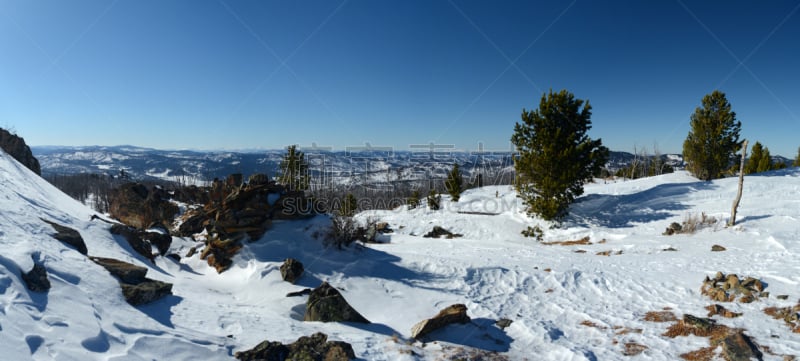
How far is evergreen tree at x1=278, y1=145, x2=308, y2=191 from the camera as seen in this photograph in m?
38.2

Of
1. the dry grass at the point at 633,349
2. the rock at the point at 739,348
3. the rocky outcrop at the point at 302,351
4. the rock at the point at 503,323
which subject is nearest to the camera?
the rocky outcrop at the point at 302,351

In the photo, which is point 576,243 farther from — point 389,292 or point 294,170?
point 294,170

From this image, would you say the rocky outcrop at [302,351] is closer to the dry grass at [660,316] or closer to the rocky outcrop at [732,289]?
the dry grass at [660,316]

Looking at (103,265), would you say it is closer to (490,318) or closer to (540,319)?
→ (490,318)

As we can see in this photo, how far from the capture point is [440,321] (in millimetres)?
6938

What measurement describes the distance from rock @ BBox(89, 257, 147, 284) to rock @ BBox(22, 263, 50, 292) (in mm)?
1359

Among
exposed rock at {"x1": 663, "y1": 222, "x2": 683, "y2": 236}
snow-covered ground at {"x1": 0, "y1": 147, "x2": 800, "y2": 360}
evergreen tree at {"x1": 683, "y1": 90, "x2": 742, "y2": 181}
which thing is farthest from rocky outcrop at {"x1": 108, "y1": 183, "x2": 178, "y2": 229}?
evergreen tree at {"x1": 683, "y1": 90, "x2": 742, "y2": 181}

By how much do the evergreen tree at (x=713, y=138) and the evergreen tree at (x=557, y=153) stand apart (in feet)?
36.4

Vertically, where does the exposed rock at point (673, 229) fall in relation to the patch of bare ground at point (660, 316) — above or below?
above

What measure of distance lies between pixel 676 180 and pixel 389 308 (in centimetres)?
2868

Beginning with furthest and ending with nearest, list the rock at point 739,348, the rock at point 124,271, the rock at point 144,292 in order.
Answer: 1. the rock at point 124,271
2. the rock at point 739,348
3. the rock at point 144,292

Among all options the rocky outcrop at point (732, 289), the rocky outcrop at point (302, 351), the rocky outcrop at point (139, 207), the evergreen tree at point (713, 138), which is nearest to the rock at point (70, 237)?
the rocky outcrop at point (302, 351)

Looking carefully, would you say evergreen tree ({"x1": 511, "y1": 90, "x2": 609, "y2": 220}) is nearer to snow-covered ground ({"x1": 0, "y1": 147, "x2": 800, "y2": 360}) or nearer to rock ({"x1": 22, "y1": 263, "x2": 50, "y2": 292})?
snow-covered ground ({"x1": 0, "y1": 147, "x2": 800, "y2": 360})

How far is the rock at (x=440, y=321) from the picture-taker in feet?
21.7
